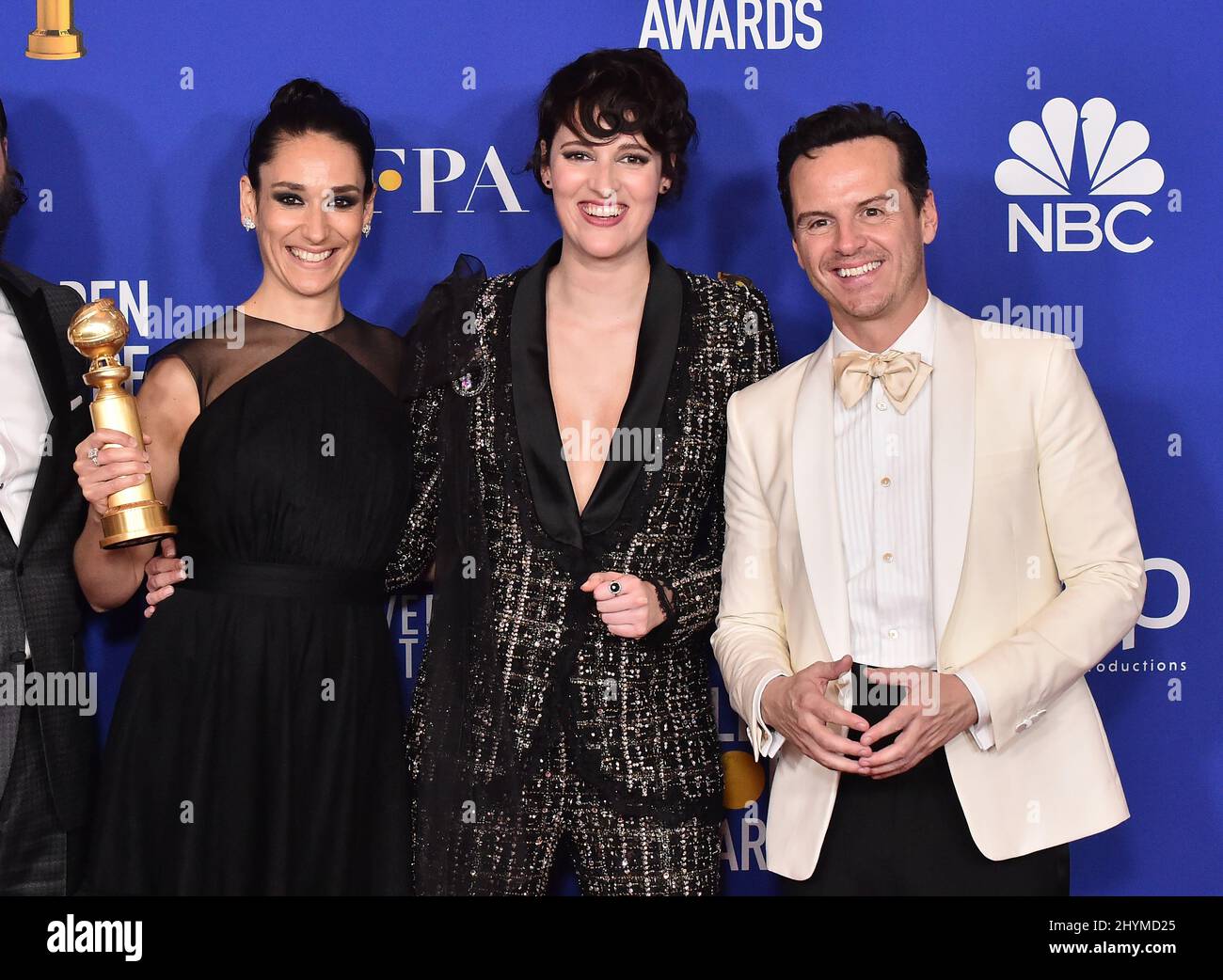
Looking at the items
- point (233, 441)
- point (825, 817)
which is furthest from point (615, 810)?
point (233, 441)

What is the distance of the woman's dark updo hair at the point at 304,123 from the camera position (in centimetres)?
257

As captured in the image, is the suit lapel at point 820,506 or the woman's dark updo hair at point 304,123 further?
the woman's dark updo hair at point 304,123

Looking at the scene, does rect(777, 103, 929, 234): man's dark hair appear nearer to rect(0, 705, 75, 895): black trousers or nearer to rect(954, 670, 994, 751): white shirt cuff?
rect(954, 670, 994, 751): white shirt cuff

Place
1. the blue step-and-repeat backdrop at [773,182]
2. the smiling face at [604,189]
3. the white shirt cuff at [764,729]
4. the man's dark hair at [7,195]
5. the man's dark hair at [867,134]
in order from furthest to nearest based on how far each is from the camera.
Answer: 1. the blue step-and-repeat backdrop at [773,182]
2. the man's dark hair at [7,195]
3. the smiling face at [604,189]
4. the man's dark hair at [867,134]
5. the white shirt cuff at [764,729]

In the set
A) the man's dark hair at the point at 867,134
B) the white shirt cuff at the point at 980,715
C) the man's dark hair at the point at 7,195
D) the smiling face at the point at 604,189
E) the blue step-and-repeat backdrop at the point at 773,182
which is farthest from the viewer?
the blue step-and-repeat backdrop at the point at 773,182

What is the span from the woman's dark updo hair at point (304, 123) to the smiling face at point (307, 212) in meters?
0.02

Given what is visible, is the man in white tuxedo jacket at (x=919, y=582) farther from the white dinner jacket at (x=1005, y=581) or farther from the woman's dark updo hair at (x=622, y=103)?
the woman's dark updo hair at (x=622, y=103)

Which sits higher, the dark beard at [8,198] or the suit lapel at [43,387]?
the dark beard at [8,198]

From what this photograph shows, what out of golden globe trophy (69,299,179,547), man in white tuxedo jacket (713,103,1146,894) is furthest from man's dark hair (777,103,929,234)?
golden globe trophy (69,299,179,547)

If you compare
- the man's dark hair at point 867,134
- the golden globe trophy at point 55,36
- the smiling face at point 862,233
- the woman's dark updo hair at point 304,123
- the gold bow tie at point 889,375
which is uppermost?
the golden globe trophy at point 55,36

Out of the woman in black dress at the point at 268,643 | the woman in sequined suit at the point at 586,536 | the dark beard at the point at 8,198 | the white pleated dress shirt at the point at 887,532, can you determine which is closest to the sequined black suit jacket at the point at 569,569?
the woman in sequined suit at the point at 586,536

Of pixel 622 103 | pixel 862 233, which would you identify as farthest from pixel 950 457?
pixel 622 103

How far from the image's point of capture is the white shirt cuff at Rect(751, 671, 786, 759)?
2.24 m

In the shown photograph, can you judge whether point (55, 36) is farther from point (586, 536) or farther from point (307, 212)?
point (586, 536)
